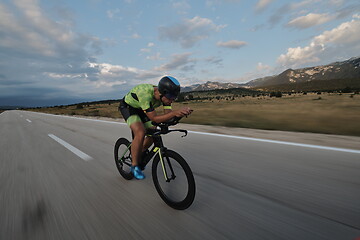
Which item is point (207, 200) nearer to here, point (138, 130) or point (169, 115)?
point (169, 115)

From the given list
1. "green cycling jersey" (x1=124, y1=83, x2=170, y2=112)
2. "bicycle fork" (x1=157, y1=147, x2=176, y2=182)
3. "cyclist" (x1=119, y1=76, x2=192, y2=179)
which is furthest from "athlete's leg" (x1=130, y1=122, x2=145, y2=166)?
"bicycle fork" (x1=157, y1=147, x2=176, y2=182)

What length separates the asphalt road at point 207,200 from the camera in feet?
6.53

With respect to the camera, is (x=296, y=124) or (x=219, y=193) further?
(x=296, y=124)

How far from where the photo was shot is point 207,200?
2545mm

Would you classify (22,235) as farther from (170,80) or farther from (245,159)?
(245,159)

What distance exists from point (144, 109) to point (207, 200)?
54.6 inches

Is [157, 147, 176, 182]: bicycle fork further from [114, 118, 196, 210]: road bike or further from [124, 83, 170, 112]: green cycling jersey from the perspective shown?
[124, 83, 170, 112]: green cycling jersey

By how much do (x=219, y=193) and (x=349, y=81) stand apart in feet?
541

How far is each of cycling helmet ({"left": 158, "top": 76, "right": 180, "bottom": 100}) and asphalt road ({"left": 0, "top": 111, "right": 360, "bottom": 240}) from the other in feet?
4.55

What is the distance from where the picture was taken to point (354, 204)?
90.7 inches

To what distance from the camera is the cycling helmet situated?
245 cm

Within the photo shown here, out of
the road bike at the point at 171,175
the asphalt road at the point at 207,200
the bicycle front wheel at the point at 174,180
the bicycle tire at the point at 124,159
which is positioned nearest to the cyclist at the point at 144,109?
the road bike at the point at 171,175

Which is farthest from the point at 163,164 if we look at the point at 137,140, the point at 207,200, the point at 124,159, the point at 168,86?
the point at 124,159

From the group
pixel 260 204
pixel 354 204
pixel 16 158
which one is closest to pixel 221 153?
pixel 260 204
